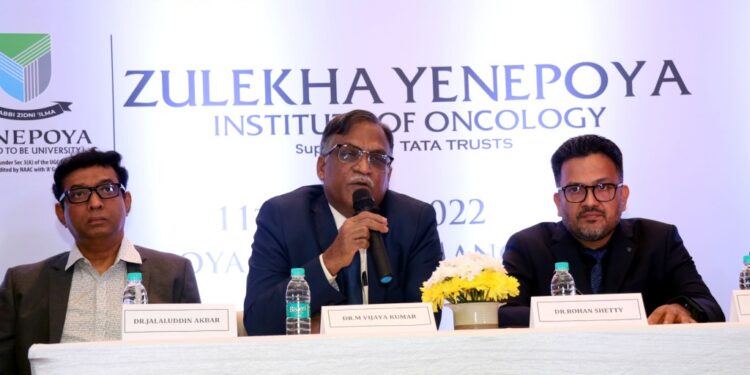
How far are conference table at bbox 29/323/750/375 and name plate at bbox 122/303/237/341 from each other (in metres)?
0.26

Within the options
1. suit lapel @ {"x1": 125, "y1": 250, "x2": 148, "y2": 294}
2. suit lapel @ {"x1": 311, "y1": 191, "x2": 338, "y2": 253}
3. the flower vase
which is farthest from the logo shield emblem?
the flower vase

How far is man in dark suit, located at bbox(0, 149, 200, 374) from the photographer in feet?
13.1

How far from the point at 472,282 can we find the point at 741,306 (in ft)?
2.38

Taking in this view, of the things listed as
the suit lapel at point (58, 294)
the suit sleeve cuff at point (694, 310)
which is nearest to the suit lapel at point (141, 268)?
the suit lapel at point (58, 294)

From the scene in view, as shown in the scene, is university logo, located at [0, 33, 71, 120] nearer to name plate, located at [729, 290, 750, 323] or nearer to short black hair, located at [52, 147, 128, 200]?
short black hair, located at [52, 147, 128, 200]

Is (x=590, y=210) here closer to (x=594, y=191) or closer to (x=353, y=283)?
(x=594, y=191)

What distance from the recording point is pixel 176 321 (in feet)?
7.97

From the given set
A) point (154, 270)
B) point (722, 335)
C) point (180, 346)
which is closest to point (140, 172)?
point (154, 270)

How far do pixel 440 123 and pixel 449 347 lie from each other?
9.75ft

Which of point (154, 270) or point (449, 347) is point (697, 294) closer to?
point (449, 347)

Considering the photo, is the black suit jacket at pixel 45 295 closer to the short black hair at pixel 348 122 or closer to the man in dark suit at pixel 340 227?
the man in dark suit at pixel 340 227

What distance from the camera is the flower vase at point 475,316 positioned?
2752 mm

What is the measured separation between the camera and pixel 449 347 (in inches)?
83.9

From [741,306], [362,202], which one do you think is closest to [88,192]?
[362,202]
